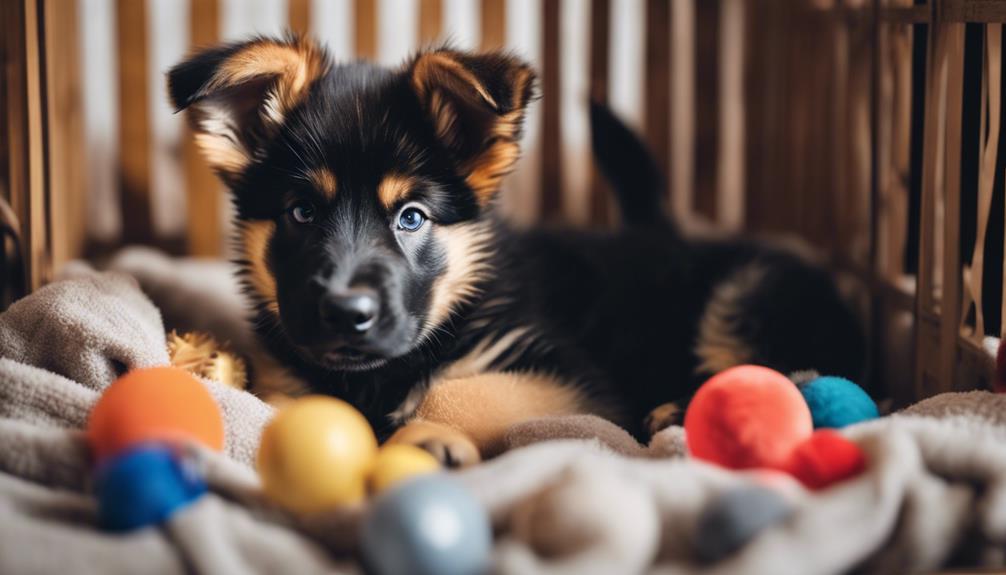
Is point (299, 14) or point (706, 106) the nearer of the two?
point (299, 14)

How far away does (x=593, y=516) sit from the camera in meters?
1.22

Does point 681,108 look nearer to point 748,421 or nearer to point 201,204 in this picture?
point 201,204

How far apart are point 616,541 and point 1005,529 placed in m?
0.58

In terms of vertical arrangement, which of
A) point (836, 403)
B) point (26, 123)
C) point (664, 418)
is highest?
point (26, 123)

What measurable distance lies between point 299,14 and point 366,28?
294mm

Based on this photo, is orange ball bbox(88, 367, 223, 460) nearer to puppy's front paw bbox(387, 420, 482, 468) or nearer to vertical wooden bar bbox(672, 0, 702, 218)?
puppy's front paw bbox(387, 420, 482, 468)

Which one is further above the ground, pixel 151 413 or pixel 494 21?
pixel 494 21

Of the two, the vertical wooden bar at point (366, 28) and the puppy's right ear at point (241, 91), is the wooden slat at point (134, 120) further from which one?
the puppy's right ear at point (241, 91)

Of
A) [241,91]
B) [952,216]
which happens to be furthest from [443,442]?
[952,216]

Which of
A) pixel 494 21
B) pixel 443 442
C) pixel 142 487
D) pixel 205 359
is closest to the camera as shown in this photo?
pixel 142 487

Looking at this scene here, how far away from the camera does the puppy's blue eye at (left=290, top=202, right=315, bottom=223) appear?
1941mm

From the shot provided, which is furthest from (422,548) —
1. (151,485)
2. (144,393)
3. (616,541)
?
(144,393)

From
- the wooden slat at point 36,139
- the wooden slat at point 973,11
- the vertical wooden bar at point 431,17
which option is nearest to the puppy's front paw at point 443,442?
the wooden slat at point 36,139

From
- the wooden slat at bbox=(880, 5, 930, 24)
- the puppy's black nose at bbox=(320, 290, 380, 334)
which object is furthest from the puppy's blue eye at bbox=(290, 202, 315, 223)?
the wooden slat at bbox=(880, 5, 930, 24)
